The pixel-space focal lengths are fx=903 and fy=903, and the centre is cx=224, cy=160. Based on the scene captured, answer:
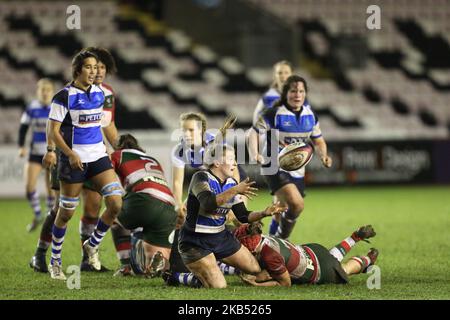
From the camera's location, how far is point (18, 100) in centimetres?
2083

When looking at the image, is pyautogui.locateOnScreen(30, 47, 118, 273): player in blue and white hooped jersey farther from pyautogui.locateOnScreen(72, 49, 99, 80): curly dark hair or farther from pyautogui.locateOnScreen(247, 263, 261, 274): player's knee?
pyautogui.locateOnScreen(247, 263, 261, 274): player's knee

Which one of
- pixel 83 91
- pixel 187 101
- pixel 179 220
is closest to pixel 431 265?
pixel 179 220

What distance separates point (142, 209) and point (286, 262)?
158cm

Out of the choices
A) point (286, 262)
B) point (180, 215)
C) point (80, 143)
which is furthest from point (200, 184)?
point (80, 143)

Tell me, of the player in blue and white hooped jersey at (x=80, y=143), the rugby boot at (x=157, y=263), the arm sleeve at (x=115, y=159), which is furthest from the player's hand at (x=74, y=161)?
the rugby boot at (x=157, y=263)

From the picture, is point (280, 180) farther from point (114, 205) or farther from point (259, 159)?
point (114, 205)

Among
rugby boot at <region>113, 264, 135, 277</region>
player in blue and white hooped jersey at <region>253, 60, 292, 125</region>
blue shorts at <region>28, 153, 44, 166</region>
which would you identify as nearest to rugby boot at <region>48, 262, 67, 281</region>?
rugby boot at <region>113, 264, 135, 277</region>

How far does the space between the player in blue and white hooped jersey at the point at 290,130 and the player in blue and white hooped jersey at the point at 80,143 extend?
184 cm

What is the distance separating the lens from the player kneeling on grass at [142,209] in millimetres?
8070

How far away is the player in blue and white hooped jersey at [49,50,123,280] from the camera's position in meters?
7.70

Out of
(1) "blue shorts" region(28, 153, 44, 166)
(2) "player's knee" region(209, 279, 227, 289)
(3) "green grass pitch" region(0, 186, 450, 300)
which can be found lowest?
(3) "green grass pitch" region(0, 186, 450, 300)

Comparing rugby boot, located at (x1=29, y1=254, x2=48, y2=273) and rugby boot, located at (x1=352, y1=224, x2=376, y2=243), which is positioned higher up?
rugby boot, located at (x1=352, y1=224, x2=376, y2=243)

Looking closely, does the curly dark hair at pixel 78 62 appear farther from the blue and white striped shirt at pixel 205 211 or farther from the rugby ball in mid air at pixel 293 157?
the rugby ball in mid air at pixel 293 157

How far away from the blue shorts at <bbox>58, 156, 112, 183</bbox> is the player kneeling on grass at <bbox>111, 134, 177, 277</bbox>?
1.47 feet
